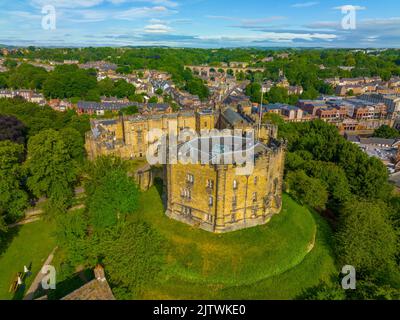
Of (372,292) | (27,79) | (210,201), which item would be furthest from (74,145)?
(27,79)

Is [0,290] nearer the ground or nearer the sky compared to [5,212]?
nearer the ground

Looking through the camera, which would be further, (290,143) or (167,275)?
(290,143)

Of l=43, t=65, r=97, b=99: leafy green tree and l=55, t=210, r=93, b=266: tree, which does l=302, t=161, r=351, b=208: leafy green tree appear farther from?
l=43, t=65, r=97, b=99: leafy green tree

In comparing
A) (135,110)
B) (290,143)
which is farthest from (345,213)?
(135,110)

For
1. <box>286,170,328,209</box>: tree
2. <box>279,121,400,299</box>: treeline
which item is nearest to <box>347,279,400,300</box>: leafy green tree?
<box>279,121,400,299</box>: treeline

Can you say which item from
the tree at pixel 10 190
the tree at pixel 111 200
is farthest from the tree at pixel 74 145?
the tree at pixel 111 200

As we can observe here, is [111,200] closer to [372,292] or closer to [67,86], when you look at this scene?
[372,292]

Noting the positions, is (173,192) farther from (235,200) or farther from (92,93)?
(92,93)
